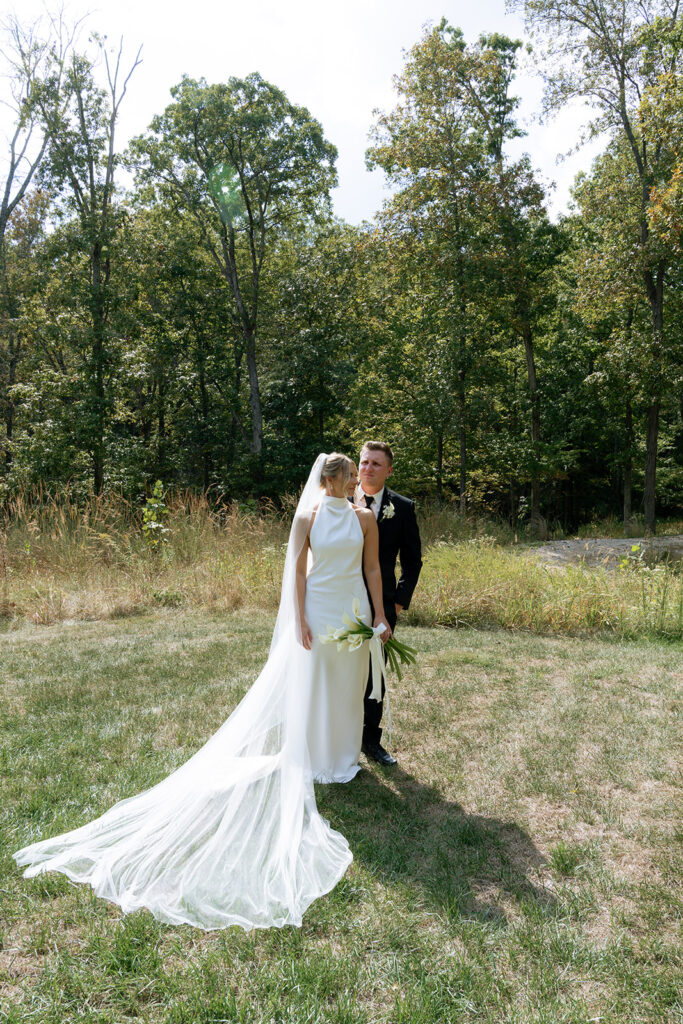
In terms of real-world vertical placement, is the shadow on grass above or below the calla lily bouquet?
below

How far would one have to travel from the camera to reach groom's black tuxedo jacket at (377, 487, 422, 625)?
14.4ft

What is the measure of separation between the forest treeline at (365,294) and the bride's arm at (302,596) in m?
11.8

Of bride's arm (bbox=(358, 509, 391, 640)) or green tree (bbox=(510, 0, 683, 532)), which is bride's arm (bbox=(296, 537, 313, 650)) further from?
green tree (bbox=(510, 0, 683, 532))

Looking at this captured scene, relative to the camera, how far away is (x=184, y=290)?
23672 mm

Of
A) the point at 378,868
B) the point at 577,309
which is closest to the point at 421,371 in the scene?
the point at 577,309

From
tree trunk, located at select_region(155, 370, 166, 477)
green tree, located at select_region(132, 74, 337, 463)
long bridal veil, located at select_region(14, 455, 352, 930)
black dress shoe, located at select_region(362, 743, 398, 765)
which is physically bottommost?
black dress shoe, located at select_region(362, 743, 398, 765)

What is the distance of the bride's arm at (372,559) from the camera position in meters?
4.02

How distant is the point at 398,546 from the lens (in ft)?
14.7

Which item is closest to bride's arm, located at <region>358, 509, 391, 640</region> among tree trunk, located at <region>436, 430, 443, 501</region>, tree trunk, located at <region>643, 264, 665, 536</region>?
tree trunk, located at <region>643, 264, 665, 536</region>

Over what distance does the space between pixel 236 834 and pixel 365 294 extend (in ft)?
78.2

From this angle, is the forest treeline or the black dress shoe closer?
the black dress shoe

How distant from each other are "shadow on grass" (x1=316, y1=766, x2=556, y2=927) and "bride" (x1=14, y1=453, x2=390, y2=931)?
0.59 ft

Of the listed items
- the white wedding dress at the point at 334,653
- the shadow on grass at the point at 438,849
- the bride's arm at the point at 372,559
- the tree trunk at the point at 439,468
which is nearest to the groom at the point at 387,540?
the bride's arm at the point at 372,559

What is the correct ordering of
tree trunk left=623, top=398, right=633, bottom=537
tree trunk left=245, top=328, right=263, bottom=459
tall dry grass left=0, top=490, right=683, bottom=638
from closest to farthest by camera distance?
tall dry grass left=0, top=490, right=683, bottom=638 < tree trunk left=623, top=398, right=633, bottom=537 < tree trunk left=245, top=328, right=263, bottom=459
